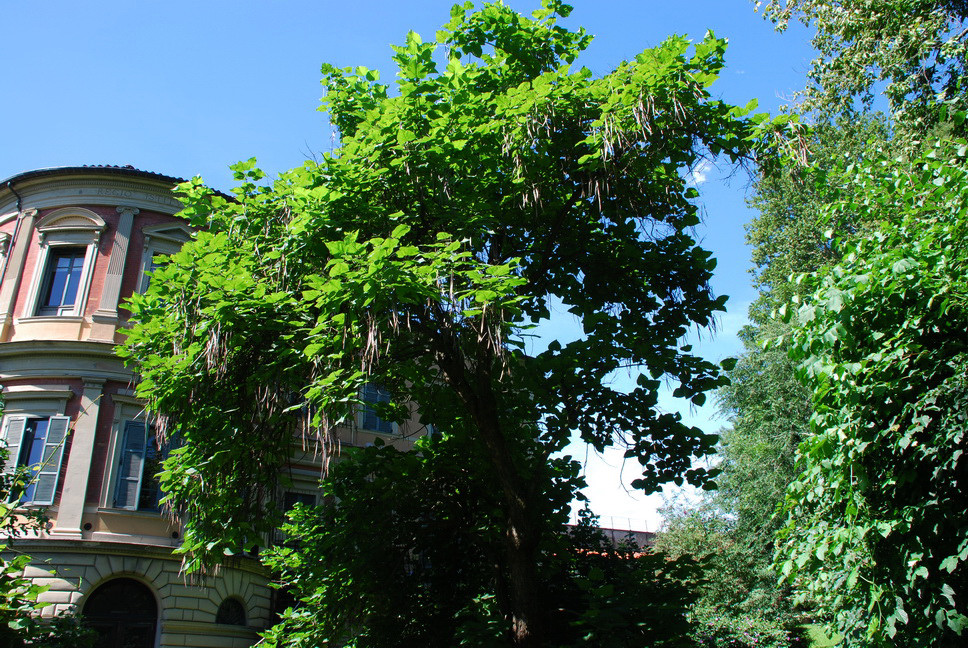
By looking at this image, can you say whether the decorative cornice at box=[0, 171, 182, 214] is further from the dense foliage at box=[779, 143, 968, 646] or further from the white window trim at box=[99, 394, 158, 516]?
the dense foliage at box=[779, 143, 968, 646]

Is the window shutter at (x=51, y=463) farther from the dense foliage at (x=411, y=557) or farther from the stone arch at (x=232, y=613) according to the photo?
the dense foliage at (x=411, y=557)

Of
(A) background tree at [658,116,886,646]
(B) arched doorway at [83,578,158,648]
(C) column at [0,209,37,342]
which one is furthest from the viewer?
(A) background tree at [658,116,886,646]

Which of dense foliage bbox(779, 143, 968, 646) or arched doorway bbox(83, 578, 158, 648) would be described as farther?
arched doorway bbox(83, 578, 158, 648)

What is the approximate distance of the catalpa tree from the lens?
7.35 m

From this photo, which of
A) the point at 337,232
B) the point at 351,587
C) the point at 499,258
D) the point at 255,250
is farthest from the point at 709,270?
the point at 351,587

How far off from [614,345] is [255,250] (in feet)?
14.0

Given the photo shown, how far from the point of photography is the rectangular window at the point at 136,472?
16.7 m

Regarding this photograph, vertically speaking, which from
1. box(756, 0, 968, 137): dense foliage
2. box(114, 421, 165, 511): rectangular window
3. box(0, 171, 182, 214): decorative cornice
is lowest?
box(114, 421, 165, 511): rectangular window

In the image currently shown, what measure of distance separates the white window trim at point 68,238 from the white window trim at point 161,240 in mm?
1138

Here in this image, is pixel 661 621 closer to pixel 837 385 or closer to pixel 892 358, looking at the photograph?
pixel 837 385

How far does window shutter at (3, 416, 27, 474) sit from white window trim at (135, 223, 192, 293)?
4.26 metres

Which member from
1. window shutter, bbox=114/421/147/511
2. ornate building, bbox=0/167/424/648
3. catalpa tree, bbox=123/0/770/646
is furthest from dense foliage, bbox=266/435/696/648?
window shutter, bbox=114/421/147/511

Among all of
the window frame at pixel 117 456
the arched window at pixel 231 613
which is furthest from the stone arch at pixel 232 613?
the window frame at pixel 117 456

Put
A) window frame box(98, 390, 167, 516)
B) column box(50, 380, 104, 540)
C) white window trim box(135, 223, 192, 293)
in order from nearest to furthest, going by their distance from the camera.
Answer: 1. column box(50, 380, 104, 540)
2. window frame box(98, 390, 167, 516)
3. white window trim box(135, 223, 192, 293)
